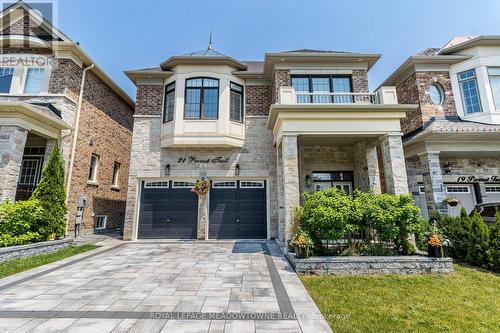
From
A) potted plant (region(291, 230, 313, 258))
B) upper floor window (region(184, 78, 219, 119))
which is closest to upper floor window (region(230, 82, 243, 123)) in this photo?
upper floor window (region(184, 78, 219, 119))

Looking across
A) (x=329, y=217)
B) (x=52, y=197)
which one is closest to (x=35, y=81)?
(x=52, y=197)

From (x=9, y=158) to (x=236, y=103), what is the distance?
875 centimetres

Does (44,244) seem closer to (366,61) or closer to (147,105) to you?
(147,105)

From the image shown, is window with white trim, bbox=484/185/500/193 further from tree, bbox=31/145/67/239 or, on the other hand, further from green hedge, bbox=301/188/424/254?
tree, bbox=31/145/67/239

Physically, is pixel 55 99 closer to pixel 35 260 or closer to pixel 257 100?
pixel 35 260

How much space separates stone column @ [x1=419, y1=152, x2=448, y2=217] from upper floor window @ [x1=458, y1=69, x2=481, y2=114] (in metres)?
3.30

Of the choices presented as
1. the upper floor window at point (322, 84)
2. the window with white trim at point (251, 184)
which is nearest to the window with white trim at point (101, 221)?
the window with white trim at point (251, 184)

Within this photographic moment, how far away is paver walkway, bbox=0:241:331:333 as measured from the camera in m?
3.34

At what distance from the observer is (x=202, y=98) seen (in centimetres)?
1120

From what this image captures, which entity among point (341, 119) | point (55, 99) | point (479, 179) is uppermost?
point (55, 99)

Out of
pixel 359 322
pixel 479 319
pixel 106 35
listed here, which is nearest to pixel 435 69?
pixel 479 319

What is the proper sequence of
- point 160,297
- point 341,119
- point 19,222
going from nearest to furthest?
point 160,297 < point 19,222 < point 341,119

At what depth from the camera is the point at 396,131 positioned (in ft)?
26.8

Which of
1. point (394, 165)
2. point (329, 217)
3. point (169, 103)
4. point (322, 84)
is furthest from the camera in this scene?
point (169, 103)
